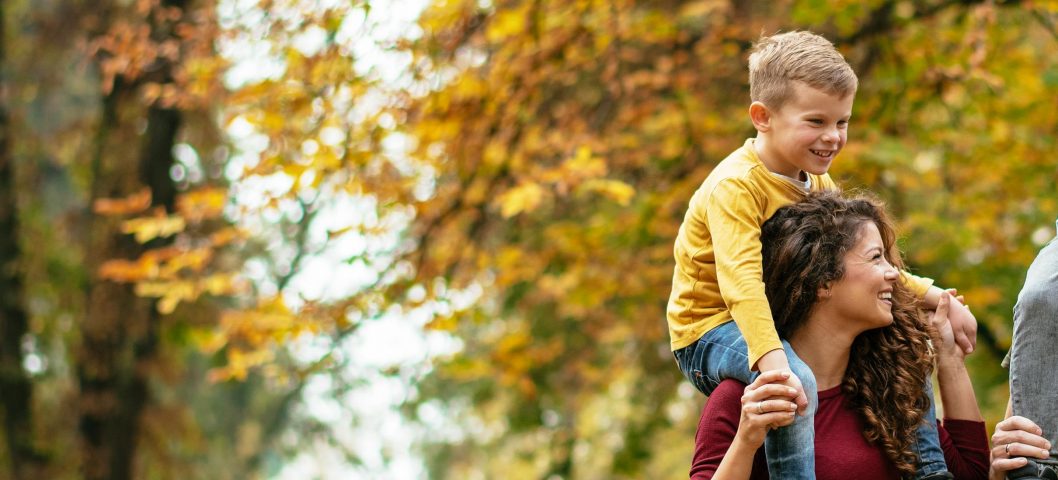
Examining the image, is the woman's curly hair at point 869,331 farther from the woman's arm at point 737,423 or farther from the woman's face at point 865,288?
the woman's arm at point 737,423

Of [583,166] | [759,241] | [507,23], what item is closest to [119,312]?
[507,23]

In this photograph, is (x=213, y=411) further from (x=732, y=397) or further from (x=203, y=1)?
(x=732, y=397)

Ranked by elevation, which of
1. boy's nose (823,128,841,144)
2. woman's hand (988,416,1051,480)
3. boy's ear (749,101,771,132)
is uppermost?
boy's ear (749,101,771,132)

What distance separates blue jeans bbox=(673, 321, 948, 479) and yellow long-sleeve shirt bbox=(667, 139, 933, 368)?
40 millimetres

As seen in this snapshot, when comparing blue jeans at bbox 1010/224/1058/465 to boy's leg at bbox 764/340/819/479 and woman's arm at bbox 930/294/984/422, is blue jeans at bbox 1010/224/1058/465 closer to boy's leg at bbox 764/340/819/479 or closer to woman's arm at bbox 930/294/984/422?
woman's arm at bbox 930/294/984/422

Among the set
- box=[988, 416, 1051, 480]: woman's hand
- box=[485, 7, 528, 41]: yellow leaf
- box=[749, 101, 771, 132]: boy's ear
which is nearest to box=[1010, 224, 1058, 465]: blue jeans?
box=[988, 416, 1051, 480]: woman's hand

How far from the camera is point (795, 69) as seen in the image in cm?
277

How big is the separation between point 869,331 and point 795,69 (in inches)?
24.9

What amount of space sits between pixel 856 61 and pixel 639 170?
1.63m

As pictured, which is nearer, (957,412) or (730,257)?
(730,257)

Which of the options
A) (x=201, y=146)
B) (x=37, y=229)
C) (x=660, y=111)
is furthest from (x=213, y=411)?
(x=660, y=111)

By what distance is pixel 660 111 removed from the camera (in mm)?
8219

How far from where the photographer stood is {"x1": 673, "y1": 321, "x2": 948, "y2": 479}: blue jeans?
8.46ft

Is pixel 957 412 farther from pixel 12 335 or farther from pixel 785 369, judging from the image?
pixel 12 335
